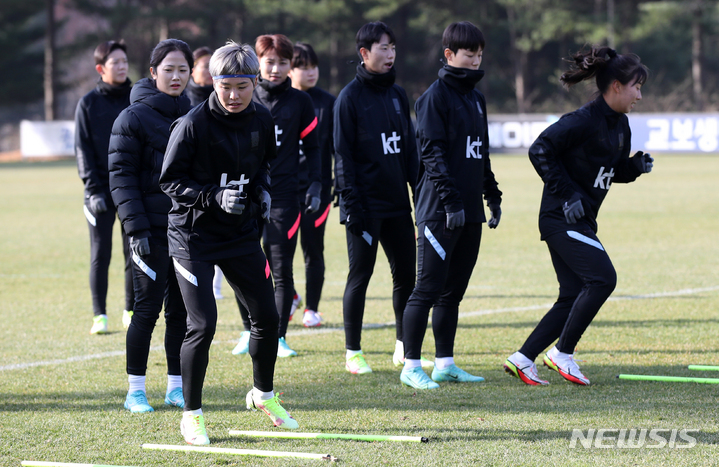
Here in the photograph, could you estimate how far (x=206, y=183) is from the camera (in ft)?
14.1

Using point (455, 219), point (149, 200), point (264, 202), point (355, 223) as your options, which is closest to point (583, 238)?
point (455, 219)

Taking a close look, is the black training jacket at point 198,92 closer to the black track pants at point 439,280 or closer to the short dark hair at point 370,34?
the short dark hair at point 370,34

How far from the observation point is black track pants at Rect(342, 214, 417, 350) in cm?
576

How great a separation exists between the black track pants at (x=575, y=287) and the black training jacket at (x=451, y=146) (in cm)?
57

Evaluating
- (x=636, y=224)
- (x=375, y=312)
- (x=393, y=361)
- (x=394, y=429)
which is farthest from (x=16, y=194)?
(x=394, y=429)

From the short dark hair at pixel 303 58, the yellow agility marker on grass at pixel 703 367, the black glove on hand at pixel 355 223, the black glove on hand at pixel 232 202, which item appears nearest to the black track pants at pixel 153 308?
the black glove on hand at pixel 232 202

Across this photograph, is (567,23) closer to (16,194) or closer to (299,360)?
(16,194)

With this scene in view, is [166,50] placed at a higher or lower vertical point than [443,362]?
higher

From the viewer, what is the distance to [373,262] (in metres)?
5.90

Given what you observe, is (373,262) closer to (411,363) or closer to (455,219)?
(411,363)

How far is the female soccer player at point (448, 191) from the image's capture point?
523 cm

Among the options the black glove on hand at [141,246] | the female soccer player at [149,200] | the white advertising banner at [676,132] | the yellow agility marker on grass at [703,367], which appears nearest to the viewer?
the black glove on hand at [141,246]

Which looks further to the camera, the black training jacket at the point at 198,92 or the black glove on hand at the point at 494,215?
the black training jacket at the point at 198,92

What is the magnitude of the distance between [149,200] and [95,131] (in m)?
2.60
